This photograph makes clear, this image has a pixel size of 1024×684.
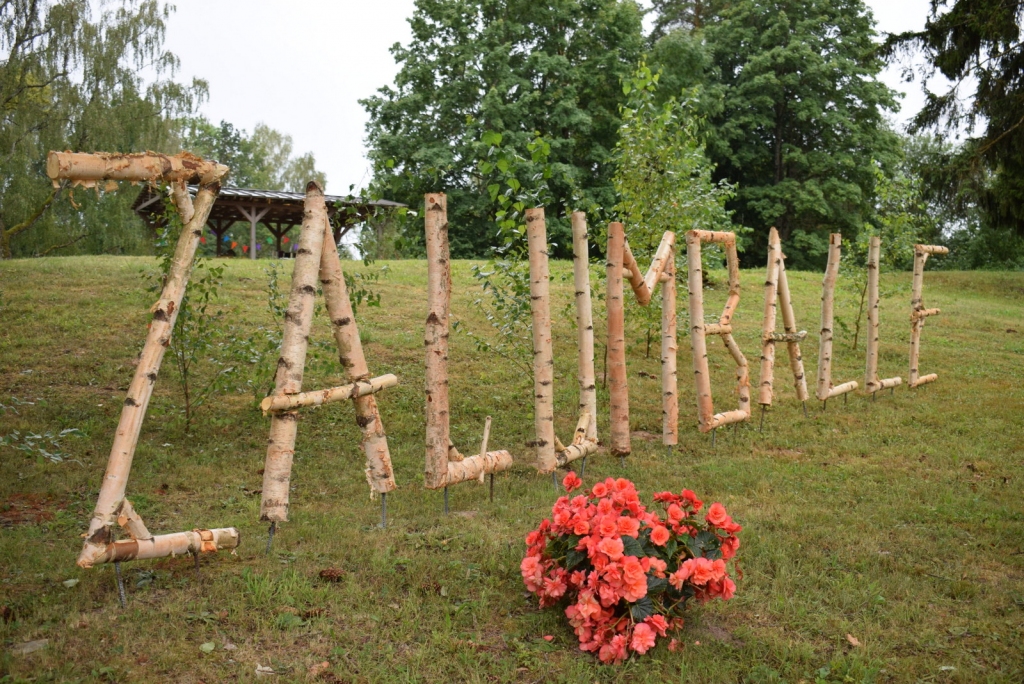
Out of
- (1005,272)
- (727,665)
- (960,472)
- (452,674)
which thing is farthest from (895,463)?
(1005,272)

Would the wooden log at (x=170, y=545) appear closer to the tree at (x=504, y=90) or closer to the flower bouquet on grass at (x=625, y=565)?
the flower bouquet on grass at (x=625, y=565)

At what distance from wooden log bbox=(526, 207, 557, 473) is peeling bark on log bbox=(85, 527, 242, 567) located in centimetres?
269

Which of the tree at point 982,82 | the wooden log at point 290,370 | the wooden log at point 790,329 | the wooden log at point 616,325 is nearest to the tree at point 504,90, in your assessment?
the tree at point 982,82

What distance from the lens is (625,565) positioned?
4.15 meters

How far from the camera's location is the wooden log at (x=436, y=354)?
5.85 metres

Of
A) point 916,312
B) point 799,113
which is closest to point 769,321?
point 916,312

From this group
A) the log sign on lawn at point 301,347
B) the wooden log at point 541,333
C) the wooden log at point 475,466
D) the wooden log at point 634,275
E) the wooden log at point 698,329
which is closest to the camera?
the log sign on lawn at point 301,347

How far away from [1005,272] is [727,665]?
3008cm

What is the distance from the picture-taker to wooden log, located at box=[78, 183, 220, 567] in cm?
441

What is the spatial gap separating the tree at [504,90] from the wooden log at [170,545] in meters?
21.5

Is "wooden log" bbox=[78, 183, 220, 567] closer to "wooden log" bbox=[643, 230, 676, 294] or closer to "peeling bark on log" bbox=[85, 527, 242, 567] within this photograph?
"peeling bark on log" bbox=[85, 527, 242, 567]

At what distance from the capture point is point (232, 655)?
4.07 metres

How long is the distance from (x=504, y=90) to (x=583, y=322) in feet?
69.7

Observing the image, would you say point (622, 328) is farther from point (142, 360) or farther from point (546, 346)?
point (142, 360)
